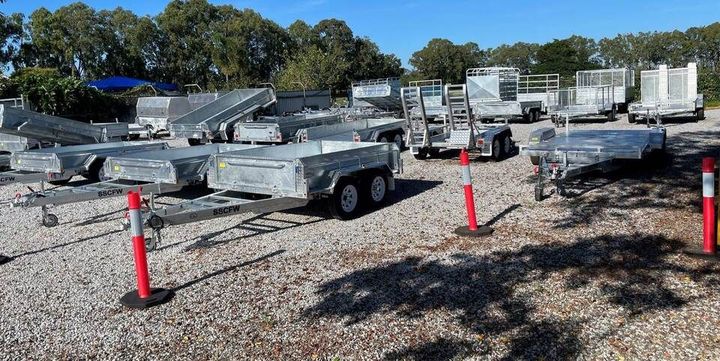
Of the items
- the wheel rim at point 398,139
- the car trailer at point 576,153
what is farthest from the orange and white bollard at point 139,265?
the wheel rim at point 398,139

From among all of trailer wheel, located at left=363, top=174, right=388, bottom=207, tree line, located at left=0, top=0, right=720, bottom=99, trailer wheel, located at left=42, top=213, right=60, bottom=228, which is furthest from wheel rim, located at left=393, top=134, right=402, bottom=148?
tree line, located at left=0, top=0, right=720, bottom=99

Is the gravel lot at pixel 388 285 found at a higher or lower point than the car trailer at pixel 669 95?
lower

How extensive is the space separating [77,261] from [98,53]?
62.2 metres

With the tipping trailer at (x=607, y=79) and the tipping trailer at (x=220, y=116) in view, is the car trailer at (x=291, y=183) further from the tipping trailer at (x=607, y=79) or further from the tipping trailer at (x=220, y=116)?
the tipping trailer at (x=607, y=79)

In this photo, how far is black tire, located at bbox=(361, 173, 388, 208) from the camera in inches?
354

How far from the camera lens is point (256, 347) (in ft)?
14.8

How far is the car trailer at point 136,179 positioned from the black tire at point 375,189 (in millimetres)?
2630

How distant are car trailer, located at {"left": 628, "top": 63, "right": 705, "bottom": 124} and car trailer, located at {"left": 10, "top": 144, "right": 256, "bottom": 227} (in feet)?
56.2

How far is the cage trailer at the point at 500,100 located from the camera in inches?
949

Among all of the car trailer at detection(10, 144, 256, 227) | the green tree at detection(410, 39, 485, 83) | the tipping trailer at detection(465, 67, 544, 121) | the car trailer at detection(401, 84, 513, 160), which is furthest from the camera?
the green tree at detection(410, 39, 485, 83)

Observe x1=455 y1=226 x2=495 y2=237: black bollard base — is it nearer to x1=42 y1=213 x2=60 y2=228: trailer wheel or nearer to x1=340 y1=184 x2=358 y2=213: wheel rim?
x1=340 y1=184 x2=358 y2=213: wheel rim

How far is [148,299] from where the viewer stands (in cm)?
Result: 547

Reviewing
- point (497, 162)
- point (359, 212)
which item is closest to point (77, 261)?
point (359, 212)

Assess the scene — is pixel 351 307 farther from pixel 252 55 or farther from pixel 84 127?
pixel 252 55
